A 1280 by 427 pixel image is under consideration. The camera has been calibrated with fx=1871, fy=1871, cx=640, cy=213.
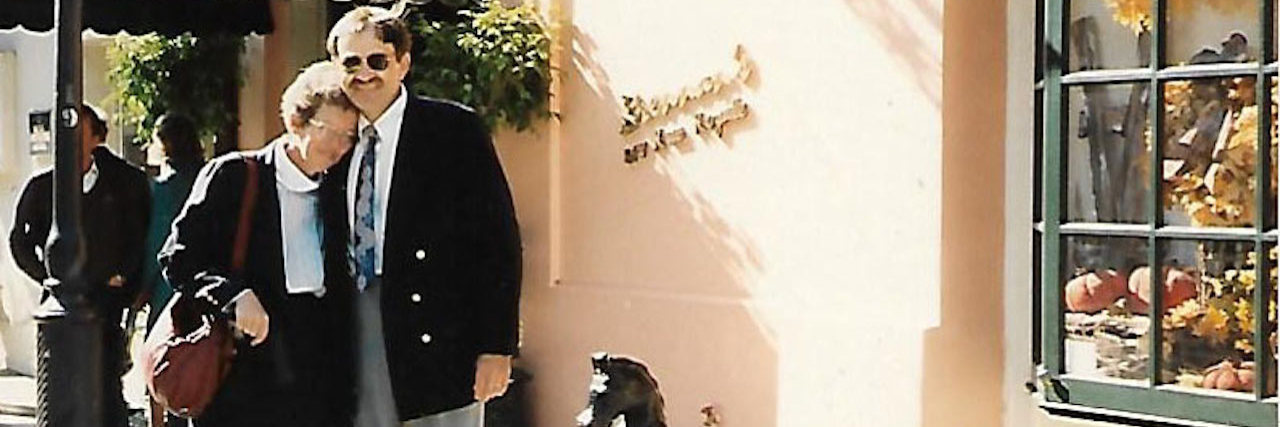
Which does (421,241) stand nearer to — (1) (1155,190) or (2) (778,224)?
(2) (778,224)

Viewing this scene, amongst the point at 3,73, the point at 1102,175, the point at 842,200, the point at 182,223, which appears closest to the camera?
the point at 182,223

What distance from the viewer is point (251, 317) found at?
4.84 meters

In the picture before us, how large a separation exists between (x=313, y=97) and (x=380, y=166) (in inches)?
9.8

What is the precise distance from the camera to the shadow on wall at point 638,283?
700 centimetres

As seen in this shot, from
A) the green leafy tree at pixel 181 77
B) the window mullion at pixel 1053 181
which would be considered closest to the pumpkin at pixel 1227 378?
the window mullion at pixel 1053 181

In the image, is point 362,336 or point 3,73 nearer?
point 362,336

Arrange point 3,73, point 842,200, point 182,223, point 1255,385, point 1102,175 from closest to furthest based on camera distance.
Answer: point 182,223
point 1255,385
point 1102,175
point 842,200
point 3,73

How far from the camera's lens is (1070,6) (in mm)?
6004

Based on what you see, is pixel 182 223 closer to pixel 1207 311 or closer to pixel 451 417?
pixel 451 417

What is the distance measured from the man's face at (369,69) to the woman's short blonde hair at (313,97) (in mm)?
24

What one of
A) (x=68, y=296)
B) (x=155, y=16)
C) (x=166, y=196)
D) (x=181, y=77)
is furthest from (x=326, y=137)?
(x=181, y=77)

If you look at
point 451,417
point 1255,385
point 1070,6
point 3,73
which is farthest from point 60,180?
point 3,73

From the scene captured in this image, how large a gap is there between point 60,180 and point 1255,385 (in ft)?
12.7

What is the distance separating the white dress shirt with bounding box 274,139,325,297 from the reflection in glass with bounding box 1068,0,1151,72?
2.53 m
